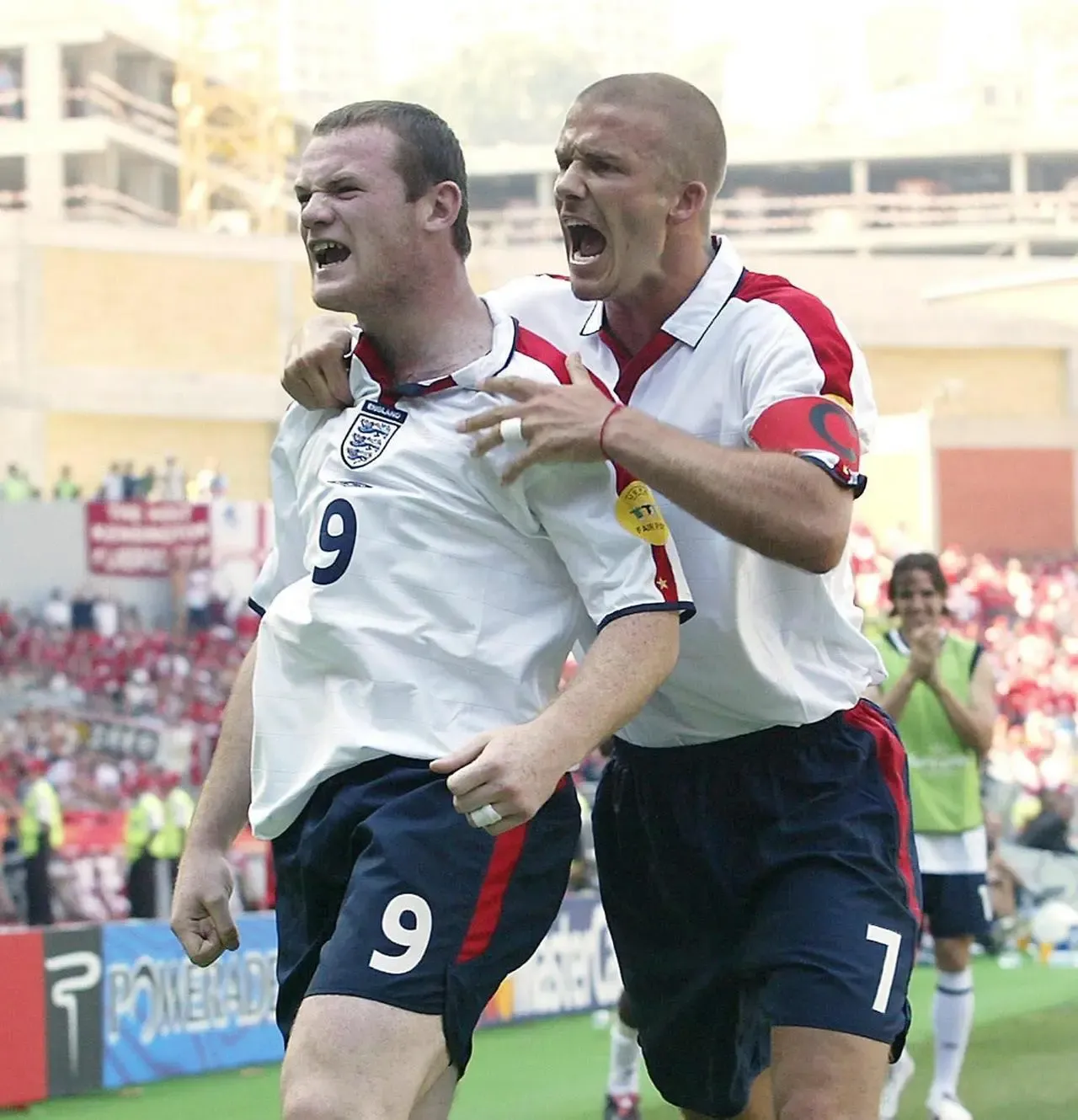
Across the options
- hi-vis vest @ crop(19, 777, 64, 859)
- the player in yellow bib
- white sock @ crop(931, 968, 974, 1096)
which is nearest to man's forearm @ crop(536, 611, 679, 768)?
the player in yellow bib

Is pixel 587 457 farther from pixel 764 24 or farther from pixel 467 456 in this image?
pixel 764 24

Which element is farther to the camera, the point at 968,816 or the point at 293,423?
the point at 968,816

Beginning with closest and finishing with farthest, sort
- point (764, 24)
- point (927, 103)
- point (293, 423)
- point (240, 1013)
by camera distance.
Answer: point (293, 423), point (240, 1013), point (927, 103), point (764, 24)

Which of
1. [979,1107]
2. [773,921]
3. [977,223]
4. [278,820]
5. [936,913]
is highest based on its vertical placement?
[977,223]

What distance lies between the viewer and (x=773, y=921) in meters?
3.88

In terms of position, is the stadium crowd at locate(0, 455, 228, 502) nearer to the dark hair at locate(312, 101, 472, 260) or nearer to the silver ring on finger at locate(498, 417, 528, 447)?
the dark hair at locate(312, 101, 472, 260)

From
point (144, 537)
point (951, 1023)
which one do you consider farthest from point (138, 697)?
point (951, 1023)

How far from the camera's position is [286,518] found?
3.76 metres

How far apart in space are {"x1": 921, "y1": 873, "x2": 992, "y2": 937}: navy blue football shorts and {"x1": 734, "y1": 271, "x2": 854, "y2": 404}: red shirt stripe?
501 centimetres

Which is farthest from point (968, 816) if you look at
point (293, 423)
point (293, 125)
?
point (293, 125)

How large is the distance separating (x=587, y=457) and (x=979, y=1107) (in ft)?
20.4

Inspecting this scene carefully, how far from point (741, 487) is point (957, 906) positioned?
5.52 meters

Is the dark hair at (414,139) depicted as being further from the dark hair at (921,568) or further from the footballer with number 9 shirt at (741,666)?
the dark hair at (921,568)

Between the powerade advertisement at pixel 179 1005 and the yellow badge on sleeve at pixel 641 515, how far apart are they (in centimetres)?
653
